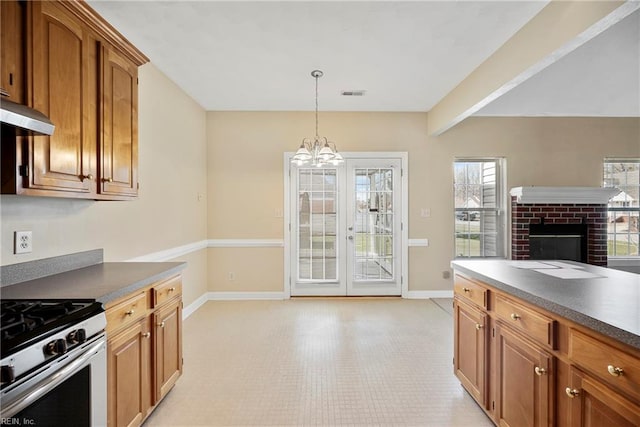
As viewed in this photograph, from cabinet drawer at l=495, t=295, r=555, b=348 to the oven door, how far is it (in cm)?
198

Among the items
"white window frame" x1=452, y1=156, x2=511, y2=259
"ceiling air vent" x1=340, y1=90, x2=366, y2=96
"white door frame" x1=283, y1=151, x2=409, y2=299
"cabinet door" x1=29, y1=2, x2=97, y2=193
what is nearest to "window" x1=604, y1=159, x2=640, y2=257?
"white window frame" x1=452, y1=156, x2=511, y2=259

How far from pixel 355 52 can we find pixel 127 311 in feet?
8.79

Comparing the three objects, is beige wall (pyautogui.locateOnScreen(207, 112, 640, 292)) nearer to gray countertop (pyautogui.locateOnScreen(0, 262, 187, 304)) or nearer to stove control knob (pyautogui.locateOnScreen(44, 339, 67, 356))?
gray countertop (pyautogui.locateOnScreen(0, 262, 187, 304))

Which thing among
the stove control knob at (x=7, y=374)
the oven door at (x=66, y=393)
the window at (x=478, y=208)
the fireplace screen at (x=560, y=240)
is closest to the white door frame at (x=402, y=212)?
the window at (x=478, y=208)

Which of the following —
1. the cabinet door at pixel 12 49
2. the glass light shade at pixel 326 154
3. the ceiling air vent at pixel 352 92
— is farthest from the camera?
the ceiling air vent at pixel 352 92

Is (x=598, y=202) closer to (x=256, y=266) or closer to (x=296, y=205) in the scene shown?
(x=296, y=205)

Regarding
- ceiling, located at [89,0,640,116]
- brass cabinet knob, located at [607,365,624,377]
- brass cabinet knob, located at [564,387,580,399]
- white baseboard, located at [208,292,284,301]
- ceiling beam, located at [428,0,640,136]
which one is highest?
ceiling, located at [89,0,640,116]

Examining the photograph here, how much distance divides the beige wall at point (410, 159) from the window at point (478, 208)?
6.8 inches

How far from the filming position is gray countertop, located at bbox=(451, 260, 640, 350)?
1191 millimetres

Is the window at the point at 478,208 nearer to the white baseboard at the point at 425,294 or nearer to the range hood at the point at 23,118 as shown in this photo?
the white baseboard at the point at 425,294

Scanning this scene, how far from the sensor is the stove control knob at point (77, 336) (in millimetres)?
1283

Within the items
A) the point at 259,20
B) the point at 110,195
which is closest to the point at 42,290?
the point at 110,195

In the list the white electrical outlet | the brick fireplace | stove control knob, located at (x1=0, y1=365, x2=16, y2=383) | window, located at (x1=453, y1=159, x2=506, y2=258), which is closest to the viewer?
stove control knob, located at (x1=0, y1=365, x2=16, y2=383)

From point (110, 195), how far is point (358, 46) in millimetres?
2269
